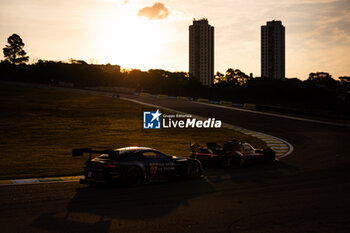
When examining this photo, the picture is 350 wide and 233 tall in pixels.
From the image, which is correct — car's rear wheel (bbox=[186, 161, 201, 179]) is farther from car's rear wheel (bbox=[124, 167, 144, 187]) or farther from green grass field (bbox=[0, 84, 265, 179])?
green grass field (bbox=[0, 84, 265, 179])

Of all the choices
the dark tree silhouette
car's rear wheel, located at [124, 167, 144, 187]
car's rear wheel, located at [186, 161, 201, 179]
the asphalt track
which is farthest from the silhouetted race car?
the dark tree silhouette

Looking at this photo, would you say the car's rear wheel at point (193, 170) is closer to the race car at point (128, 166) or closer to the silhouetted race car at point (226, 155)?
the race car at point (128, 166)

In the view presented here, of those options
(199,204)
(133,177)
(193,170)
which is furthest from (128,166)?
(199,204)

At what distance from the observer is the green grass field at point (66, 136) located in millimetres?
16938

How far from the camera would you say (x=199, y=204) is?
390 inches

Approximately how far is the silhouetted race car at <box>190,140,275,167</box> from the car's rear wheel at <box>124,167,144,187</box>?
4829 millimetres

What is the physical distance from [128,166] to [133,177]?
0.43 m

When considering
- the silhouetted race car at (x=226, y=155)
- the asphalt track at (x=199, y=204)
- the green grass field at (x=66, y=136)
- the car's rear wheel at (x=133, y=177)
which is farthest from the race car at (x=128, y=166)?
the green grass field at (x=66, y=136)

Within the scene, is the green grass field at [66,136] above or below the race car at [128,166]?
below

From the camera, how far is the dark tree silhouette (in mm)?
128875

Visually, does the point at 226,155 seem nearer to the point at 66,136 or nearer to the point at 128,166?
the point at 128,166

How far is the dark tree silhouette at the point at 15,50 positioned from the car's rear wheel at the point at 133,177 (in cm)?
13167

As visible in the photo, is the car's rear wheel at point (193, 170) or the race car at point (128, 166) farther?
the car's rear wheel at point (193, 170)

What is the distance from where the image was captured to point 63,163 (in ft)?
56.9
